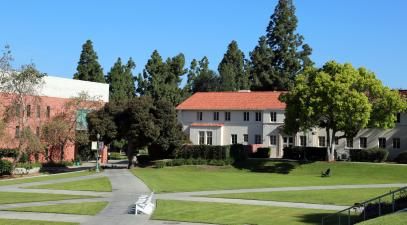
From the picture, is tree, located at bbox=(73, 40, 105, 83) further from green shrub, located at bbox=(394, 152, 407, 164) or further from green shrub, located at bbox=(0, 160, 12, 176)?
green shrub, located at bbox=(394, 152, 407, 164)

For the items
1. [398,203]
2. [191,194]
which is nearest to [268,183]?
[191,194]

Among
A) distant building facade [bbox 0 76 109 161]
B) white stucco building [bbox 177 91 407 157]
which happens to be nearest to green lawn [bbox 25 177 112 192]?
distant building facade [bbox 0 76 109 161]

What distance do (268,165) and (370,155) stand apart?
11464 millimetres

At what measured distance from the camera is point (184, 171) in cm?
5888

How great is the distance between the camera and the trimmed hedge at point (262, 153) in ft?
228

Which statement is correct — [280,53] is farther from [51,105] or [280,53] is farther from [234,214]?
[234,214]

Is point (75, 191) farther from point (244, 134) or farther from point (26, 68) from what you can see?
point (244, 134)

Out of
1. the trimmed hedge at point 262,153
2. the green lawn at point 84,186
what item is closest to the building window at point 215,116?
the trimmed hedge at point 262,153

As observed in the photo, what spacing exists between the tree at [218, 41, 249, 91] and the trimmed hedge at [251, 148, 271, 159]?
106 ft

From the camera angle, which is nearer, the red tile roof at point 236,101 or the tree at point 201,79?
the red tile roof at point 236,101

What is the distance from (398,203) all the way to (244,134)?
51.7 meters

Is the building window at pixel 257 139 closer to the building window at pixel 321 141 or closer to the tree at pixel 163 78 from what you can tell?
the building window at pixel 321 141

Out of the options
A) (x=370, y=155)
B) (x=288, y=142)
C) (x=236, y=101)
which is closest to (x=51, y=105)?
(x=236, y=101)

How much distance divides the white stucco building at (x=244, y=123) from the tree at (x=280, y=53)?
2429 cm
